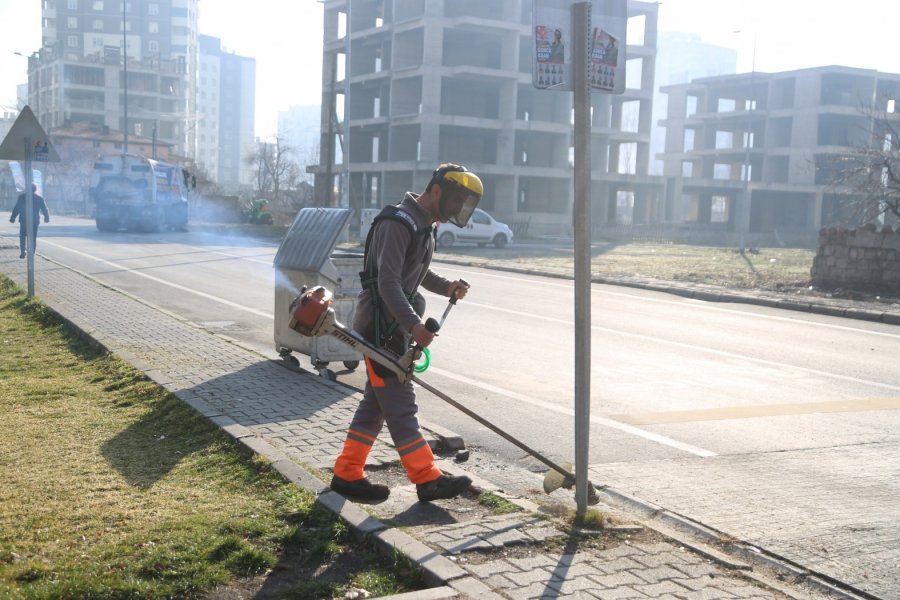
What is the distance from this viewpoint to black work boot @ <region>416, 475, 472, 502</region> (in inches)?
192

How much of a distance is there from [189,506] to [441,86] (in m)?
61.6

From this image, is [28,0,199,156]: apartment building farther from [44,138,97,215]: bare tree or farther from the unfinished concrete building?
the unfinished concrete building

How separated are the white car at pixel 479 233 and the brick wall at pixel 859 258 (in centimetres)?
1756

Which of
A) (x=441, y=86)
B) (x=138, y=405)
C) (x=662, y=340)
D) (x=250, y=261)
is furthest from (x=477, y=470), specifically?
(x=441, y=86)

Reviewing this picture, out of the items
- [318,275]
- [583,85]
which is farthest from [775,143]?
[583,85]

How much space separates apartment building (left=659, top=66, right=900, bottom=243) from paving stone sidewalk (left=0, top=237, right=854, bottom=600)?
67.5 m

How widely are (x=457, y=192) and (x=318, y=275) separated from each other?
12.8ft

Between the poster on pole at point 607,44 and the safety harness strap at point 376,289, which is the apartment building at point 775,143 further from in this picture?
the safety harness strap at point 376,289

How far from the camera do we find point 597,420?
7.31 m

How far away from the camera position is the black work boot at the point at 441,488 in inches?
192

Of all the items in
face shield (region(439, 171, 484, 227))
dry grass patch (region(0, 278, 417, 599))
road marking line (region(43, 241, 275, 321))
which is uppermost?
face shield (region(439, 171, 484, 227))

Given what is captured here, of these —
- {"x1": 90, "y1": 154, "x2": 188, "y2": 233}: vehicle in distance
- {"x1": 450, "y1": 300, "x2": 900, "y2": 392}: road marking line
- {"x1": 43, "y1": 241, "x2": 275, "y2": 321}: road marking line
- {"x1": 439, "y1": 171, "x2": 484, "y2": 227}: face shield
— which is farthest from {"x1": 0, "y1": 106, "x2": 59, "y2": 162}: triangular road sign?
{"x1": 90, "y1": 154, "x2": 188, "y2": 233}: vehicle in distance

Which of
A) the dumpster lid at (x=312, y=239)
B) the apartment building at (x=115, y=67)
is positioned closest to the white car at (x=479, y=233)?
the dumpster lid at (x=312, y=239)

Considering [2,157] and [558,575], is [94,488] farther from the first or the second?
[2,157]
